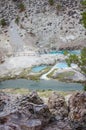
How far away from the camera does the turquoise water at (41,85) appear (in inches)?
2744

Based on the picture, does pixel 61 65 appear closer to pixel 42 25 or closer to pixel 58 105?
pixel 42 25

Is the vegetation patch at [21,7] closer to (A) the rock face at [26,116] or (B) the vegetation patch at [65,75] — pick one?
(B) the vegetation patch at [65,75]

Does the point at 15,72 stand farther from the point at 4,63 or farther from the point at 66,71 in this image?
the point at 66,71

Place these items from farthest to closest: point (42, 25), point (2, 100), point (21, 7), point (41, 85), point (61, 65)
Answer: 1. point (21, 7)
2. point (42, 25)
3. point (61, 65)
4. point (41, 85)
5. point (2, 100)

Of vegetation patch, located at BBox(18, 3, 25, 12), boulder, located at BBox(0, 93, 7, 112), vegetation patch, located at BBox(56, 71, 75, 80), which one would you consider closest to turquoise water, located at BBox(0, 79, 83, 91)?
vegetation patch, located at BBox(56, 71, 75, 80)

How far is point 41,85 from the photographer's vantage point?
2847 inches

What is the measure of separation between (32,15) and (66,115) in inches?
2579

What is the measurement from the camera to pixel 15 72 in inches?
3169

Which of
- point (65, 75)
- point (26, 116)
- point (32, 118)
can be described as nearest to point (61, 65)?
point (65, 75)

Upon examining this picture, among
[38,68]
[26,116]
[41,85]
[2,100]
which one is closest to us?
[26,116]

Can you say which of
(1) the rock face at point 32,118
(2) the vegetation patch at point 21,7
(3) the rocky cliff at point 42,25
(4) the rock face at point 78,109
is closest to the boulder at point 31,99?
(1) the rock face at point 32,118

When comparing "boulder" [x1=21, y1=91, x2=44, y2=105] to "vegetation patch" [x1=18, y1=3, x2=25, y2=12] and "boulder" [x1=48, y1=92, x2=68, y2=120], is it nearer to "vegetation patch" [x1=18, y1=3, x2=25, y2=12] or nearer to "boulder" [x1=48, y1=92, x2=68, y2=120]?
"boulder" [x1=48, y1=92, x2=68, y2=120]

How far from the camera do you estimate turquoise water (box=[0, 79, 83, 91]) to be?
69.7 meters

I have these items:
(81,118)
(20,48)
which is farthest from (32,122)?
(20,48)
